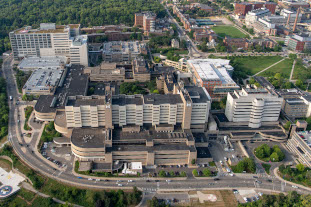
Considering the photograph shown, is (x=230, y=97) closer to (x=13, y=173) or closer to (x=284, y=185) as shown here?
(x=284, y=185)

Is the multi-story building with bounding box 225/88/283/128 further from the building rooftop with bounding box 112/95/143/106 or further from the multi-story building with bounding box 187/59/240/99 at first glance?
the building rooftop with bounding box 112/95/143/106

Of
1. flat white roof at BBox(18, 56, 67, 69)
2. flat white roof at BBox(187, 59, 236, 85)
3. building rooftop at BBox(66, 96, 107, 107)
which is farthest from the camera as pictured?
flat white roof at BBox(18, 56, 67, 69)

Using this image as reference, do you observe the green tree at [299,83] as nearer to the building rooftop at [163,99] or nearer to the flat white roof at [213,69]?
the flat white roof at [213,69]

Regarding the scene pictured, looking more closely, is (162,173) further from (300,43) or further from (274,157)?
(300,43)

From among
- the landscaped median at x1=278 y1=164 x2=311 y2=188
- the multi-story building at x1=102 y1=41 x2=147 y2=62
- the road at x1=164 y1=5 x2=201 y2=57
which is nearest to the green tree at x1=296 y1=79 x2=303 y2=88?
the road at x1=164 y1=5 x2=201 y2=57

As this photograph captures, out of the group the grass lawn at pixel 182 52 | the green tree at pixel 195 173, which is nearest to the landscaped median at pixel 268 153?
the green tree at pixel 195 173

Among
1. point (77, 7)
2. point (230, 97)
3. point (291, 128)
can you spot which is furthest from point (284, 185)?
point (77, 7)
